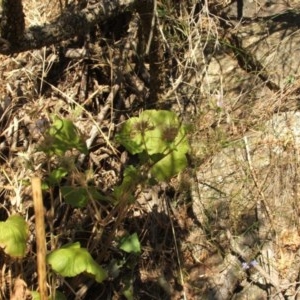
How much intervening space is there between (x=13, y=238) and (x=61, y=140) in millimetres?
438

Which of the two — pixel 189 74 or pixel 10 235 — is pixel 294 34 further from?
pixel 10 235

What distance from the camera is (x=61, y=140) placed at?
7.80 ft

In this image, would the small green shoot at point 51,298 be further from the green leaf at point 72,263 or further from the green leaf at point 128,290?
the green leaf at point 128,290

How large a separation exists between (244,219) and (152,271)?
501 mm

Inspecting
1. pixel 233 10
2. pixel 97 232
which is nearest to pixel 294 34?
pixel 233 10

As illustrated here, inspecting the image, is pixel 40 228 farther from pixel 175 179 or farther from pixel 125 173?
pixel 175 179

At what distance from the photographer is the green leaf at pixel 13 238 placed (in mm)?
2150

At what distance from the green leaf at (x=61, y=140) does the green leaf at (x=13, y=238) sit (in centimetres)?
31

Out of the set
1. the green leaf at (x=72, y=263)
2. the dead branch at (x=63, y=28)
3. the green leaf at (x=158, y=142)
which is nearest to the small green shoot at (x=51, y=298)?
the green leaf at (x=72, y=263)

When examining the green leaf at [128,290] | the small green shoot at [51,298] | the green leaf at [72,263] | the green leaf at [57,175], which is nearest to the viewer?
the green leaf at [72,263]

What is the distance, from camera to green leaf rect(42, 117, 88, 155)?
2.35 meters

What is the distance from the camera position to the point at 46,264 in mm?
2242

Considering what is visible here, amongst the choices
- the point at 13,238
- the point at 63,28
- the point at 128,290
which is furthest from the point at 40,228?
the point at 63,28

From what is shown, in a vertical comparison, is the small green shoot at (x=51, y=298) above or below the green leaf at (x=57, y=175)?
below
